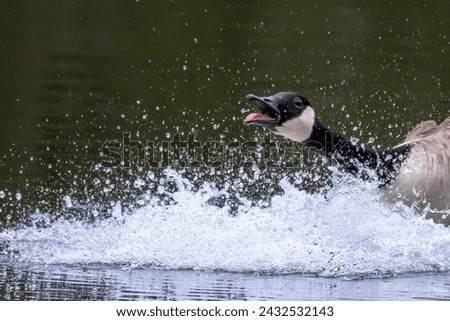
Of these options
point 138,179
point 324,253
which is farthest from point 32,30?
point 324,253

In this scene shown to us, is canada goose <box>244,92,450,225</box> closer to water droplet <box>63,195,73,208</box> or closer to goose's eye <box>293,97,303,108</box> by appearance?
goose's eye <box>293,97,303,108</box>

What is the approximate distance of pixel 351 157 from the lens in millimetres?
6594

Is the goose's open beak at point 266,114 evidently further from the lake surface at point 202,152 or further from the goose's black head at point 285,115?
the lake surface at point 202,152

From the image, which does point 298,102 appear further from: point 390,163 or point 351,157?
point 390,163

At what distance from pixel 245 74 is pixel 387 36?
11.9 feet

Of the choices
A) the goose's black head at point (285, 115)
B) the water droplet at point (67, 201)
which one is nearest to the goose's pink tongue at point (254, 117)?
the goose's black head at point (285, 115)

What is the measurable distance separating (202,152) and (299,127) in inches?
109

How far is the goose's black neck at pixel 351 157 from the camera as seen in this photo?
21.5 ft

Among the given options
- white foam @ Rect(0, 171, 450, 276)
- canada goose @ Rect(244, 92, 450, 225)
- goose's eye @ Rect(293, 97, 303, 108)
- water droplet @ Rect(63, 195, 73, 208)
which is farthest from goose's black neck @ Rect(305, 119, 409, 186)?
water droplet @ Rect(63, 195, 73, 208)

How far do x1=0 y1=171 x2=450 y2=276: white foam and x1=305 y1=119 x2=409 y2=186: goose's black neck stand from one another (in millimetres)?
106

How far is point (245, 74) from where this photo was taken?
40.8ft

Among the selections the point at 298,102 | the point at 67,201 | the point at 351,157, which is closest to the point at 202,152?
the point at 67,201

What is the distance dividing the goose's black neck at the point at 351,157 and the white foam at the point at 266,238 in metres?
0.11

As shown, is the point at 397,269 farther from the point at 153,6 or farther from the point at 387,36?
the point at 153,6
